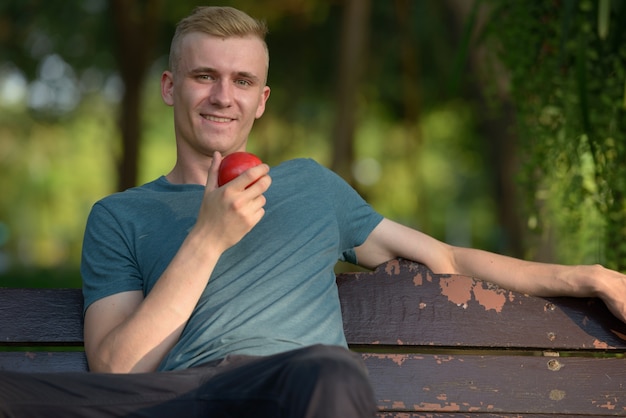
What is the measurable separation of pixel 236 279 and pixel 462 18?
6705 millimetres

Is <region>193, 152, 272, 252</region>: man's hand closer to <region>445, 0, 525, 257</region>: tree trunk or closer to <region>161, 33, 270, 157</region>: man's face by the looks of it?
<region>161, 33, 270, 157</region>: man's face

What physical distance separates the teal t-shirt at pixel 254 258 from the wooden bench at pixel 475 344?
233mm

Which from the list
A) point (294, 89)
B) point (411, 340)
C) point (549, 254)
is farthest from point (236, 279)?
point (294, 89)

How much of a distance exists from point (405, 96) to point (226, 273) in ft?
45.0

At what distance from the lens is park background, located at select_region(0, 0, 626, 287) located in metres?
4.73

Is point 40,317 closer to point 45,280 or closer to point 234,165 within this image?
point 234,165

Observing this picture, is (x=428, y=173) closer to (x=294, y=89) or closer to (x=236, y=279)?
(x=294, y=89)

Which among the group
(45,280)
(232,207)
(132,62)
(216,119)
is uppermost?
(216,119)

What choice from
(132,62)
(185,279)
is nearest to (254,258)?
(185,279)

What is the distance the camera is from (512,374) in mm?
3703

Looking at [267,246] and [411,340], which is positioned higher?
[267,246]

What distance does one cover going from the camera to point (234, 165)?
316cm

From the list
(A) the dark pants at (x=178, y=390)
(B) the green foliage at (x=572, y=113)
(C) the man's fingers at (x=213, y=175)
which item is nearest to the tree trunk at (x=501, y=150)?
(B) the green foliage at (x=572, y=113)

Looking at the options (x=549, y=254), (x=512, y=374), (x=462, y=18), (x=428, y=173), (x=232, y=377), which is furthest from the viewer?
(x=428, y=173)
